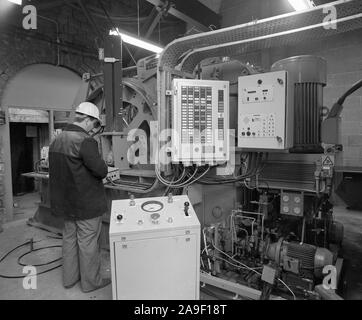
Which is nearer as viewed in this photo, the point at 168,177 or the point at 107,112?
the point at 168,177

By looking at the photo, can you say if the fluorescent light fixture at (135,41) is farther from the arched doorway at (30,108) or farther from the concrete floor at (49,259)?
the concrete floor at (49,259)

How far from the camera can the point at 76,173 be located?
2.10 meters

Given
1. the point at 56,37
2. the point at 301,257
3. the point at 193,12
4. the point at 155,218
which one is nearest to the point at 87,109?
the point at 155,218

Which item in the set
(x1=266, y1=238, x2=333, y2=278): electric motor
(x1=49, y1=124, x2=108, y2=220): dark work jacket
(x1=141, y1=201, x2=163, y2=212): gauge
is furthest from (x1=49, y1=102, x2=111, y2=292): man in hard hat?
(x1=266, y1=238, x2=333, y2=278): electric motor

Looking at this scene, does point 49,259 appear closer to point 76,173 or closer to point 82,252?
point 82,252

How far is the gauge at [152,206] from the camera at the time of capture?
1.77m

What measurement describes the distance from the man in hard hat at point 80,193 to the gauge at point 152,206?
50 cm

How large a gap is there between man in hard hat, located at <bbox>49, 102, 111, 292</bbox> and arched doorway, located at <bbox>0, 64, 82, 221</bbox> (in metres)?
2.30

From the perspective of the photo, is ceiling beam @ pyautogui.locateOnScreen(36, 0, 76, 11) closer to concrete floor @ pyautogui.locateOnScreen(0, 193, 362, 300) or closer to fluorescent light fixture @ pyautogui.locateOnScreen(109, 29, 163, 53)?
fluorescent light fixture @ pyautogui.locateOnScreen(109, 29, 163, 53)

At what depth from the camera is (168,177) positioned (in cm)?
240

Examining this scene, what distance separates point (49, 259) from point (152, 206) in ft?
5.44

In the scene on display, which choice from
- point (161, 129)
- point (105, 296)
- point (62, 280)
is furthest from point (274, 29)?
point (62, 280)
